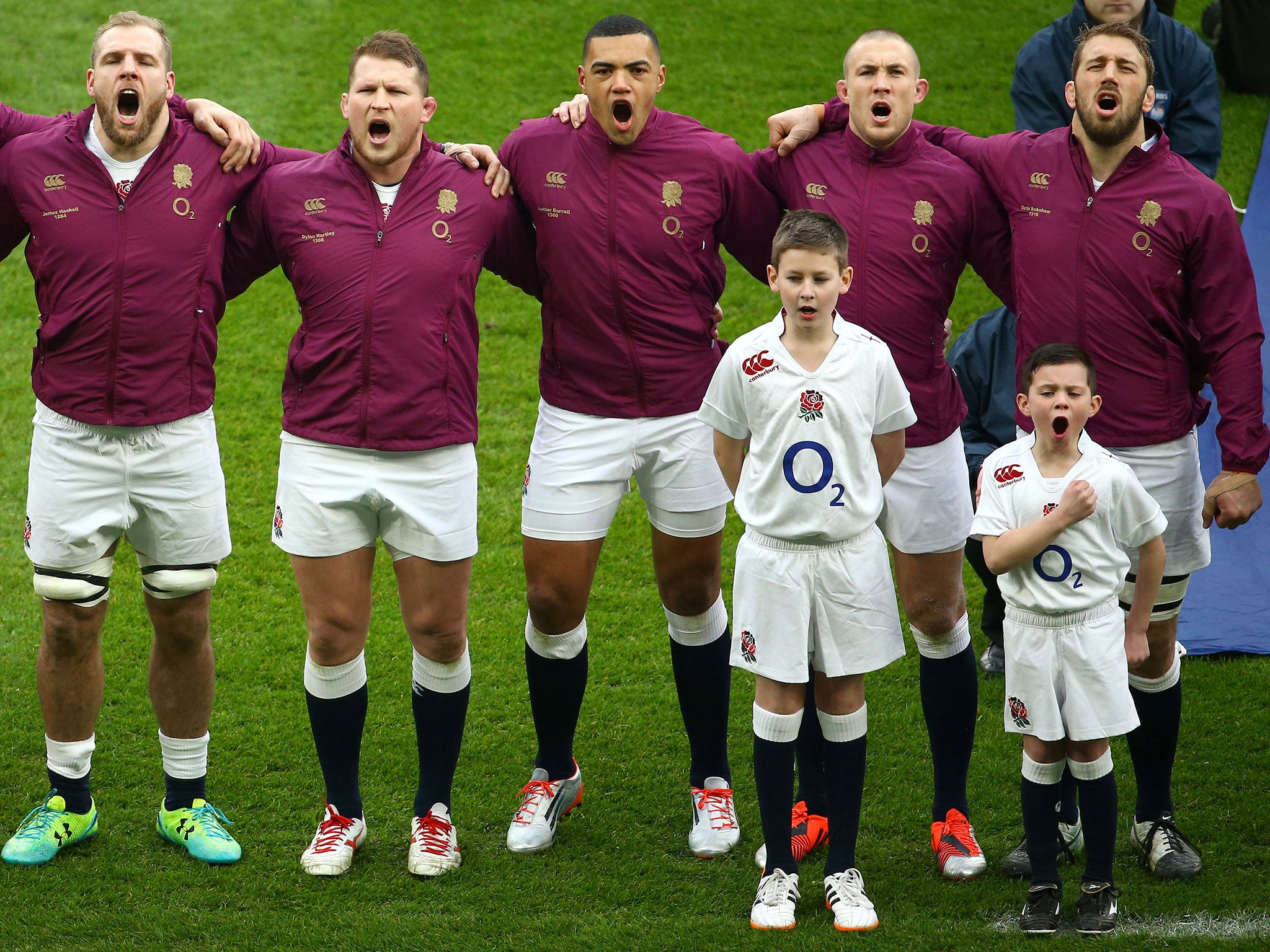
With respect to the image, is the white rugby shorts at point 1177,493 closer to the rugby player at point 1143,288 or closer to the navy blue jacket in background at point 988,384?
the rugby player at point 1143,288

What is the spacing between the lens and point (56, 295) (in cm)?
400

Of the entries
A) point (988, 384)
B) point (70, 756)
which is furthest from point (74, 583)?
point (988, 384)

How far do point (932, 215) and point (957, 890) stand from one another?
1848 mm

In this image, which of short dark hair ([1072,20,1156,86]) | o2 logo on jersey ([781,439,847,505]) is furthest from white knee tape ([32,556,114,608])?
short dark hair ([1072,20,1156,86])

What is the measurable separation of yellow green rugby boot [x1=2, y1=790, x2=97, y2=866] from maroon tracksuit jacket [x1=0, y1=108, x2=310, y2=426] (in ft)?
3.96

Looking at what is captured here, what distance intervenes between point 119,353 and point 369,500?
78 cm

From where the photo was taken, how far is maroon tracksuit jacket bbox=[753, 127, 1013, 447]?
13.2 ft

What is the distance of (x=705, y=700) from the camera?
14.6ft

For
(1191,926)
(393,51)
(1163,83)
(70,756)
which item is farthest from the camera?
(1163,83)

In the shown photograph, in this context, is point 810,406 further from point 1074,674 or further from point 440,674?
point 440,674

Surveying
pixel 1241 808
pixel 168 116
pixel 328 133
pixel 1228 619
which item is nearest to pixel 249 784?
pixel 168 116

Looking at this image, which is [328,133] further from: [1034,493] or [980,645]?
[1034,493]

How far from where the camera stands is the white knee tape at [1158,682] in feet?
13.4

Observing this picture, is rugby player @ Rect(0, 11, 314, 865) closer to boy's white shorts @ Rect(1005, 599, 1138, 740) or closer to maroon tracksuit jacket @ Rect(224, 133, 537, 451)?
maroon tracksuit jacket @ Rect(224, 133, 537, 451)
